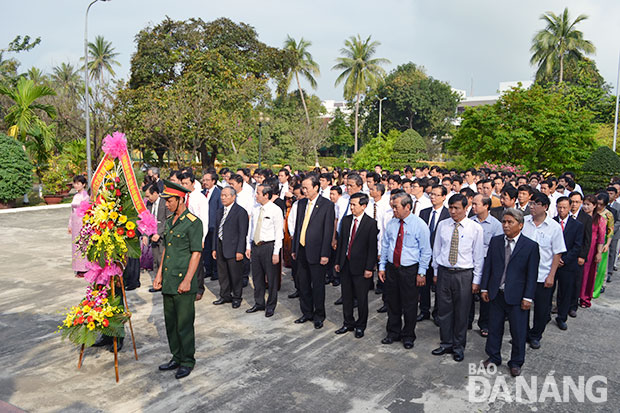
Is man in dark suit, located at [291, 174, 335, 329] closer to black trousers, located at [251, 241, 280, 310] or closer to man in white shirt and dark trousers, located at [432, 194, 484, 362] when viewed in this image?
black trousers, located at [251, 241, 280, 310]

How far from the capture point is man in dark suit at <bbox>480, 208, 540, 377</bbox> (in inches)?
190

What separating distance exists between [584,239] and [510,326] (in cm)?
271

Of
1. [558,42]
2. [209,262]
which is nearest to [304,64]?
[558,42]

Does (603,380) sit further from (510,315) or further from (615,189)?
(615,189)

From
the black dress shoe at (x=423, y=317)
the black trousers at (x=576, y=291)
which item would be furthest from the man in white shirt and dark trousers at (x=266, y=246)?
the black trousers at (x=576, y=291)

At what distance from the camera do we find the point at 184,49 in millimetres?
29375

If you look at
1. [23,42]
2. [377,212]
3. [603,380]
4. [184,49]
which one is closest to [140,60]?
[184,49]

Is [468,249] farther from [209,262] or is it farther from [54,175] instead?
[54,175]

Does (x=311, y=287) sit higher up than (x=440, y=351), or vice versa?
(x=311, y=287)

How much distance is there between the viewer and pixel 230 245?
7.08 meters

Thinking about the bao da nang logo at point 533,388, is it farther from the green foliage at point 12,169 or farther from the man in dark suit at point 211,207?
the green foliage at point 12,169

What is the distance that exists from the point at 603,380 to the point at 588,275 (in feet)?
9.64

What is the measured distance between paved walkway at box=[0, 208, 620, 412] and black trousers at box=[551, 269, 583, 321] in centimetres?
26

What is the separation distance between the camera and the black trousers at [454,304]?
529 centimetres
